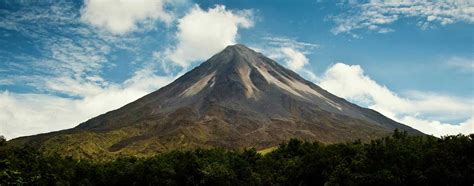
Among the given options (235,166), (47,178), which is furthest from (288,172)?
(47,178)

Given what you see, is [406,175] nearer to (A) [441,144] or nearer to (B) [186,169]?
(A) [441,144]

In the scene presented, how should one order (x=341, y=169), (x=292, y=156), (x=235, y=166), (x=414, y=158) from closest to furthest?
1. (x=414, y=158)
2. (x=341, y=169)
3. (x=235, y=166)
4. (x=292, y=156)

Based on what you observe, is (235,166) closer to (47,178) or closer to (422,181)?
(47,178)

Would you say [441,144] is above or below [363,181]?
above

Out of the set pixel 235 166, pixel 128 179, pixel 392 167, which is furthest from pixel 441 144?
pixel 128 179

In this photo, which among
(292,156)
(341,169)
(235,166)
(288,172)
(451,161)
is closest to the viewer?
(451,161)

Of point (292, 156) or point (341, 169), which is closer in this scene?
point (341, 169)
